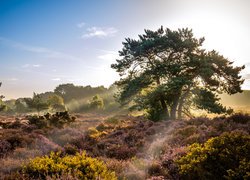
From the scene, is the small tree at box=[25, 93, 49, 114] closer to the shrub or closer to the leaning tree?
the leaning tree

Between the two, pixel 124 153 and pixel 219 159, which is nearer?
pixel 219 159

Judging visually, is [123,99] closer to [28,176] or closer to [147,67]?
[147,67]

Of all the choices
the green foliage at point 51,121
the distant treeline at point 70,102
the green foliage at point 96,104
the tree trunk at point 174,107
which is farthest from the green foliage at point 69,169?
the green foliage at point 96,104

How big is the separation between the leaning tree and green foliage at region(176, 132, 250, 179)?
14.0m

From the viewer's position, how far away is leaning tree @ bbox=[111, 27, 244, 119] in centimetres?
2158

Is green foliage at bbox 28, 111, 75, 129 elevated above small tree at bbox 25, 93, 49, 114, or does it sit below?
below

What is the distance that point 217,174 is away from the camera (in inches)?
227

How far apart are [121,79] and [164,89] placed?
22.9 feet

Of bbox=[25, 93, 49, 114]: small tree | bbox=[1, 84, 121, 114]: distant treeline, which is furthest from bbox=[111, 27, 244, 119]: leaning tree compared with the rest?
bbox=[25, 93, 49, 114]: small tree

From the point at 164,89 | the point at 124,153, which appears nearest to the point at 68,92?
the point at 164,89

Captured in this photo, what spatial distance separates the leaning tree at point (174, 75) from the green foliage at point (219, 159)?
1403cm

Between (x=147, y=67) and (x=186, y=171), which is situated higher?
(x=147, y=67)

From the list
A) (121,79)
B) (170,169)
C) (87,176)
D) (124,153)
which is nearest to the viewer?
(87,176)

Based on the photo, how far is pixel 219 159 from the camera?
595cm
